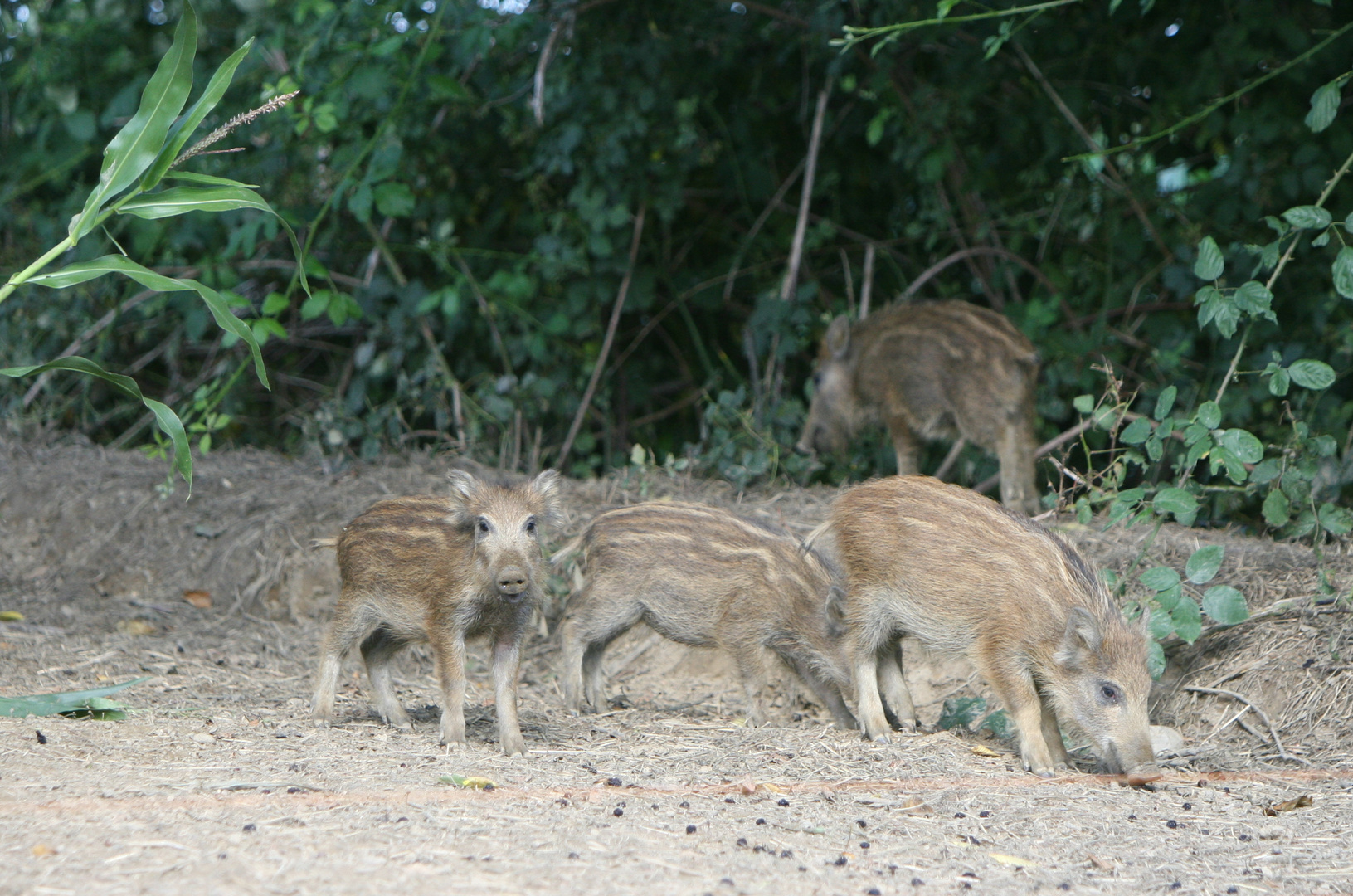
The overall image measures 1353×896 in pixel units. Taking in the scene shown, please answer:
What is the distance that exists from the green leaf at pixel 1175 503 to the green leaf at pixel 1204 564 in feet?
0.55

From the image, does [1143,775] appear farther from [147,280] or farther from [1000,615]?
[147,280]

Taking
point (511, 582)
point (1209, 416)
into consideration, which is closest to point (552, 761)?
point (511, 582)

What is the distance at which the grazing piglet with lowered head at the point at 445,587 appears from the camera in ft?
15.0

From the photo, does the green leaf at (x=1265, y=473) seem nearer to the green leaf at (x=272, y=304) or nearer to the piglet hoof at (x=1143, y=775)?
the piglet hoof at (x=1143, y=775)

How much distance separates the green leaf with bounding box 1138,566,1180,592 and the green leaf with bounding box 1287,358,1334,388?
983 mm

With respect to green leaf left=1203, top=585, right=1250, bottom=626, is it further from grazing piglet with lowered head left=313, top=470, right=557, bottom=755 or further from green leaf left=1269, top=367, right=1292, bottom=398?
grazing piglet with lowered head left=313, top=470, right=557, bottom=755

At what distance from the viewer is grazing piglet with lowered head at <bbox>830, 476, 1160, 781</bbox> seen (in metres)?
4.49

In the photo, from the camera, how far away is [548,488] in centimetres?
493

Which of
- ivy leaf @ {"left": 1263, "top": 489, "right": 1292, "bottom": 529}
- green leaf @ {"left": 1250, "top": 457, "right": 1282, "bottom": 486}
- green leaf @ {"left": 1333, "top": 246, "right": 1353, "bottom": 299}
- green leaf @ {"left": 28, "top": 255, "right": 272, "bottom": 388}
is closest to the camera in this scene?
green leaf @ {"left": 28, "top": 255, "right": 272, "bottom": 388}

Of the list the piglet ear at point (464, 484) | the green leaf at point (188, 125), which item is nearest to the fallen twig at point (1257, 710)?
the piglet ear at point (464, 484)

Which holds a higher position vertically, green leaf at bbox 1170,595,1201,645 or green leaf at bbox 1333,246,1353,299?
green leaf at bbox 1333,246,1353,299

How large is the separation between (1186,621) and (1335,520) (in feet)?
3.53

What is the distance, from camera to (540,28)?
783 centimetres

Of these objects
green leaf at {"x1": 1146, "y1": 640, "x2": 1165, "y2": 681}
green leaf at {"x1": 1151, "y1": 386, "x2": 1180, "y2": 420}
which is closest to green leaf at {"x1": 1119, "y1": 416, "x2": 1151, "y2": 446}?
green leaf at {"x1": 1151, "y1": 386, "x2": 1180, "y2": 420}
